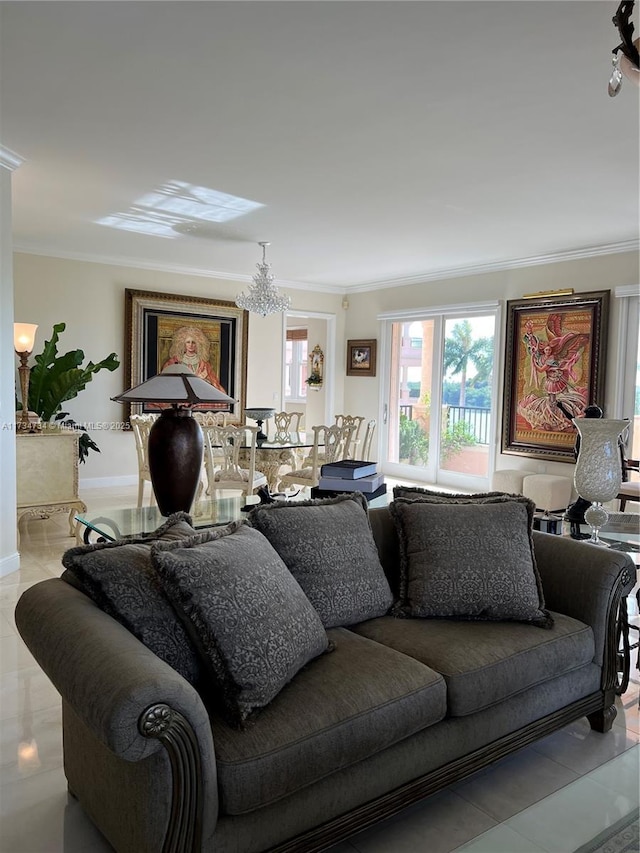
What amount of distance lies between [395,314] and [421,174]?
4.22 metres

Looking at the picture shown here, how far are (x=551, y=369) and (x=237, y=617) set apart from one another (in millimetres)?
5619

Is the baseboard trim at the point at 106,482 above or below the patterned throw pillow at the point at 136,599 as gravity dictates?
below

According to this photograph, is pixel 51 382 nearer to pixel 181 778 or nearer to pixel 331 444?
pixel 331 444

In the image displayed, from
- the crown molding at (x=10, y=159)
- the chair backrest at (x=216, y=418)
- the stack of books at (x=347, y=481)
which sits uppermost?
the crown molding at (x=10, y=159)

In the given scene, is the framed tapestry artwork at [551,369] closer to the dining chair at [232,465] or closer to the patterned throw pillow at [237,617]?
the dining chair at [232,465]

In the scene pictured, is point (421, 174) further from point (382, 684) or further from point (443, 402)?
point (443, 402)

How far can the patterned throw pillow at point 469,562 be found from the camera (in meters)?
2.22

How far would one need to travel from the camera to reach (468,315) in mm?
7480

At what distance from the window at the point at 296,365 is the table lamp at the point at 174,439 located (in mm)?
8237

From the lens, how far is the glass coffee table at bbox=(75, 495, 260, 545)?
273 centimetres

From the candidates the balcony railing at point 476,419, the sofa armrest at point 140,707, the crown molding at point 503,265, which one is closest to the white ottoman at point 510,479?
the balcony railing at point 476,419

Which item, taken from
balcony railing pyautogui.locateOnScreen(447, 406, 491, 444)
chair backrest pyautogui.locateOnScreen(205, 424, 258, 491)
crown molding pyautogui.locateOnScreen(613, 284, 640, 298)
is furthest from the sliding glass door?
chair backrest pyautogui.locateOnScreen(205, 424, 258, 491)

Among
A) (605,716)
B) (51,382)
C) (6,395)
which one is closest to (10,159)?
(6,395)

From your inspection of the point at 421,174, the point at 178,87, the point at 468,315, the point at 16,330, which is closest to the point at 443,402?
the point at 468,315
